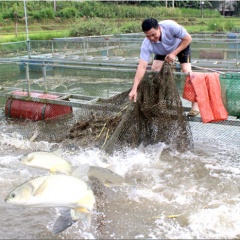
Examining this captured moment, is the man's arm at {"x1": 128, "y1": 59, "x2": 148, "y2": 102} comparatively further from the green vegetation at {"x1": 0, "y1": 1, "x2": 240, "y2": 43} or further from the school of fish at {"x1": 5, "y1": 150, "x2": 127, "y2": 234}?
the green vegetation at {"x1": 0, "y1": 1, "x2": 240, "y2": 43}

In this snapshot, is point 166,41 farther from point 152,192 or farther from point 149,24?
point 152,192

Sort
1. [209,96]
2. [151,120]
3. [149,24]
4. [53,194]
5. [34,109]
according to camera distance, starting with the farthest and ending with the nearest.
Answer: [34,109] < [151,120] < [209,96] < [149,24] < [53,194]

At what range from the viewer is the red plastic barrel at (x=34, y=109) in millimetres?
9977

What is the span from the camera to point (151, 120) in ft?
24.7

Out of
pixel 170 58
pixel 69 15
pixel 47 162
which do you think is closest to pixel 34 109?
pixel 170 58

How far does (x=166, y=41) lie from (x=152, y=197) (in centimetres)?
281

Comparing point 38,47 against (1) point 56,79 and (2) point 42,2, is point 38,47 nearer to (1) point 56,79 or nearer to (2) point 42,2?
(1) point 56,79

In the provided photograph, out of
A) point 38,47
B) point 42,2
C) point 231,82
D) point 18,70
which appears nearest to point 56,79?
point 18,70

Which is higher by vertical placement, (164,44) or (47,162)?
(164,44)

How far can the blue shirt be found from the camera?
7.07 meters

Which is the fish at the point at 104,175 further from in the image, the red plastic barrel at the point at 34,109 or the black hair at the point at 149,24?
the red plastic barrel at the point at 34,109

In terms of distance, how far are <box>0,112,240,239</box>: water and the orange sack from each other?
2.74 feet

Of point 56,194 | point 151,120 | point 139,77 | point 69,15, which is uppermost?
point 69,15

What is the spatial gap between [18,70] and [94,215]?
1392 cm
